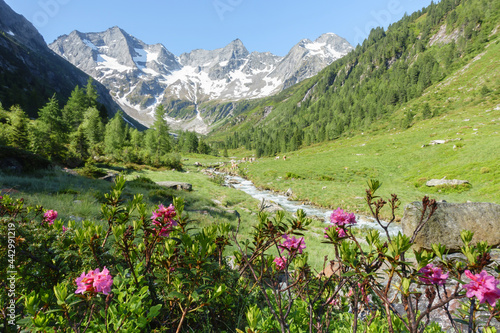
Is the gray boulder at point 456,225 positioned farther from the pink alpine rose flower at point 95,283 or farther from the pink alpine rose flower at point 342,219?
the pink alpine rose flower at point 95,283

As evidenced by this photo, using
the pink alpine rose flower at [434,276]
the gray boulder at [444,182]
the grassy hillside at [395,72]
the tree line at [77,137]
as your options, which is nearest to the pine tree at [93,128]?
the tree line at [77,137]

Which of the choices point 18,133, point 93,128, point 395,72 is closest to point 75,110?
point 93,128

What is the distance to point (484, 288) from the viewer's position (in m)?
1.42

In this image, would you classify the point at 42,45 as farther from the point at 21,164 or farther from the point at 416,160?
the point at 416,160

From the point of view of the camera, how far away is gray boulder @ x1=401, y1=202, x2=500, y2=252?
7219 millimetres

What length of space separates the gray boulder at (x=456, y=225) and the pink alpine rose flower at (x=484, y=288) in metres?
6.87

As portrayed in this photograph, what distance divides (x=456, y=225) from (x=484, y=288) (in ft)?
27.3

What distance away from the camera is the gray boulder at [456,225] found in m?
7.22

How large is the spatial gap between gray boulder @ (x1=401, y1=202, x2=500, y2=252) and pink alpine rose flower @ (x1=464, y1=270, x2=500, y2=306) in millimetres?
6874

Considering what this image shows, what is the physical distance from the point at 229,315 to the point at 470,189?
25.2 meters

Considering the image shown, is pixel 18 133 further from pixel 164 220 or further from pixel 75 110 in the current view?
pixel 75 110

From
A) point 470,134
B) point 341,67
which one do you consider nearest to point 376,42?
point 341,67

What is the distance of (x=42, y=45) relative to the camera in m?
164

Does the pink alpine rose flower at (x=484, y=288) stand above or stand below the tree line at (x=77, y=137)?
below
